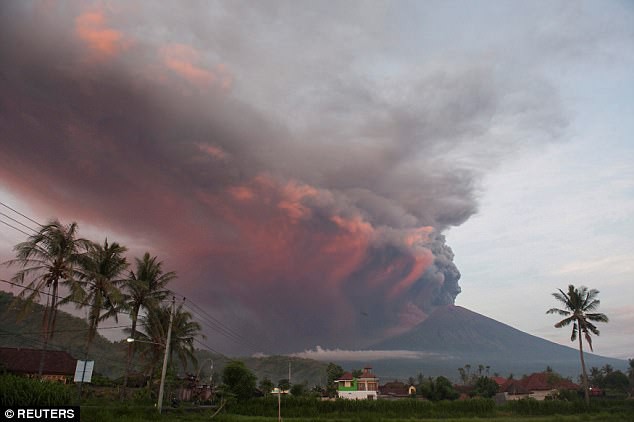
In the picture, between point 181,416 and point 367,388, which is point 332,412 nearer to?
point 181,416

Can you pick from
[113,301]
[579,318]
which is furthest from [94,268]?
[579,318]

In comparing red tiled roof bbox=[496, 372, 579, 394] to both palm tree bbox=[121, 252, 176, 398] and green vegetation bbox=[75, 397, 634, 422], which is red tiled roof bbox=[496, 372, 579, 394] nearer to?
green vegetation bbox=[75, 397, 634, 422]

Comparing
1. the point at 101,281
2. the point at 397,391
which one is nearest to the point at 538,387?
the point at 397,391

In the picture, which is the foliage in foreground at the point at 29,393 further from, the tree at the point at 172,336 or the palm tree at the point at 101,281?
the tree at the point at 172,336

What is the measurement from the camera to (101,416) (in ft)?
100

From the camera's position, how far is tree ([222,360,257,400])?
56625mm

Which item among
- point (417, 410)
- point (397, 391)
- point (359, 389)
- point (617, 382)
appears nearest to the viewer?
point (417, 410)

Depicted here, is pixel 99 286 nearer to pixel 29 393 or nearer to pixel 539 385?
pixel 29 393

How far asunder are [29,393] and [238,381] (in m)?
38.5

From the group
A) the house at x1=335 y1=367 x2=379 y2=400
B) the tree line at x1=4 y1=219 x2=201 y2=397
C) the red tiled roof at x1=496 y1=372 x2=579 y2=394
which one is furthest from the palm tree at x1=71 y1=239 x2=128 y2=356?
the red tiled roof at x1=496 y1=372 x2=579 y2=394

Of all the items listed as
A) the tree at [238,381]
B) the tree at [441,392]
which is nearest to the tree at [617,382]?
the tree at [441,392]

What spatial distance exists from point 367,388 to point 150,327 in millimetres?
52829

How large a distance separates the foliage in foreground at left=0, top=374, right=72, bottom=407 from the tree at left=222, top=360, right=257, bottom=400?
34975 millimetres

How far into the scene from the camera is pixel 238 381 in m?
57.3
